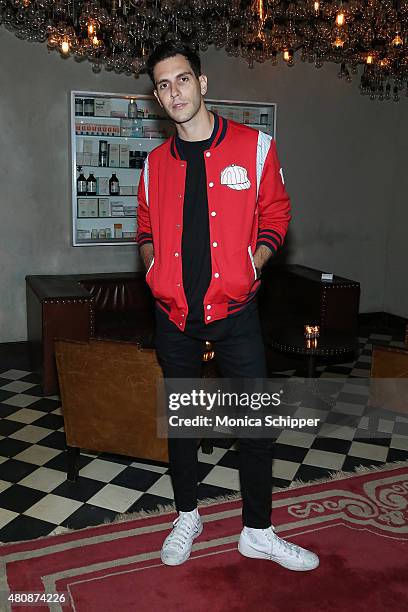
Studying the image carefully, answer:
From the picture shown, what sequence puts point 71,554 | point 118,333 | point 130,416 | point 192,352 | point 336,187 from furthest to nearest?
1. point 336,187
2. point 118,333
3. point 130,416
4. point 71,554
5. point 192,352

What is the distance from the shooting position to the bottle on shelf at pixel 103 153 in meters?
5.68

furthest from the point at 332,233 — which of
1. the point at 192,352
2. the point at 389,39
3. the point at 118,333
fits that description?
the point at 192,352

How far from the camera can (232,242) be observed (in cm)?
225

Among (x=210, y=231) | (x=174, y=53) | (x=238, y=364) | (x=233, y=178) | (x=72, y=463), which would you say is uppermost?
(x=174, y=53)

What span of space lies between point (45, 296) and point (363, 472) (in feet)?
8.25

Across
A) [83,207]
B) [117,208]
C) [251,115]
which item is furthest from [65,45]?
[251,115]

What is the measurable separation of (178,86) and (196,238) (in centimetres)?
54

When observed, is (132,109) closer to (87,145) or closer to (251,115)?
(87,145)

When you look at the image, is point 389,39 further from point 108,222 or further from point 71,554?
point 71,554

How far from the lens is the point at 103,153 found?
224 inches

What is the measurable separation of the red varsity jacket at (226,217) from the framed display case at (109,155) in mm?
3421

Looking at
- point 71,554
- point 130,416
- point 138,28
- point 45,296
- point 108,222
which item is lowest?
point 71,554

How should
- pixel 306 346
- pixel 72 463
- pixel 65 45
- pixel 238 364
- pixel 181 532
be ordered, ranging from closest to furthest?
1. pixel 238 364
2. pixel 181 532
3. pixel 72 463
4. pixel 306 346
5. pixel 65 45

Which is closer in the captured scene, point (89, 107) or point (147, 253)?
point (147, 253)
